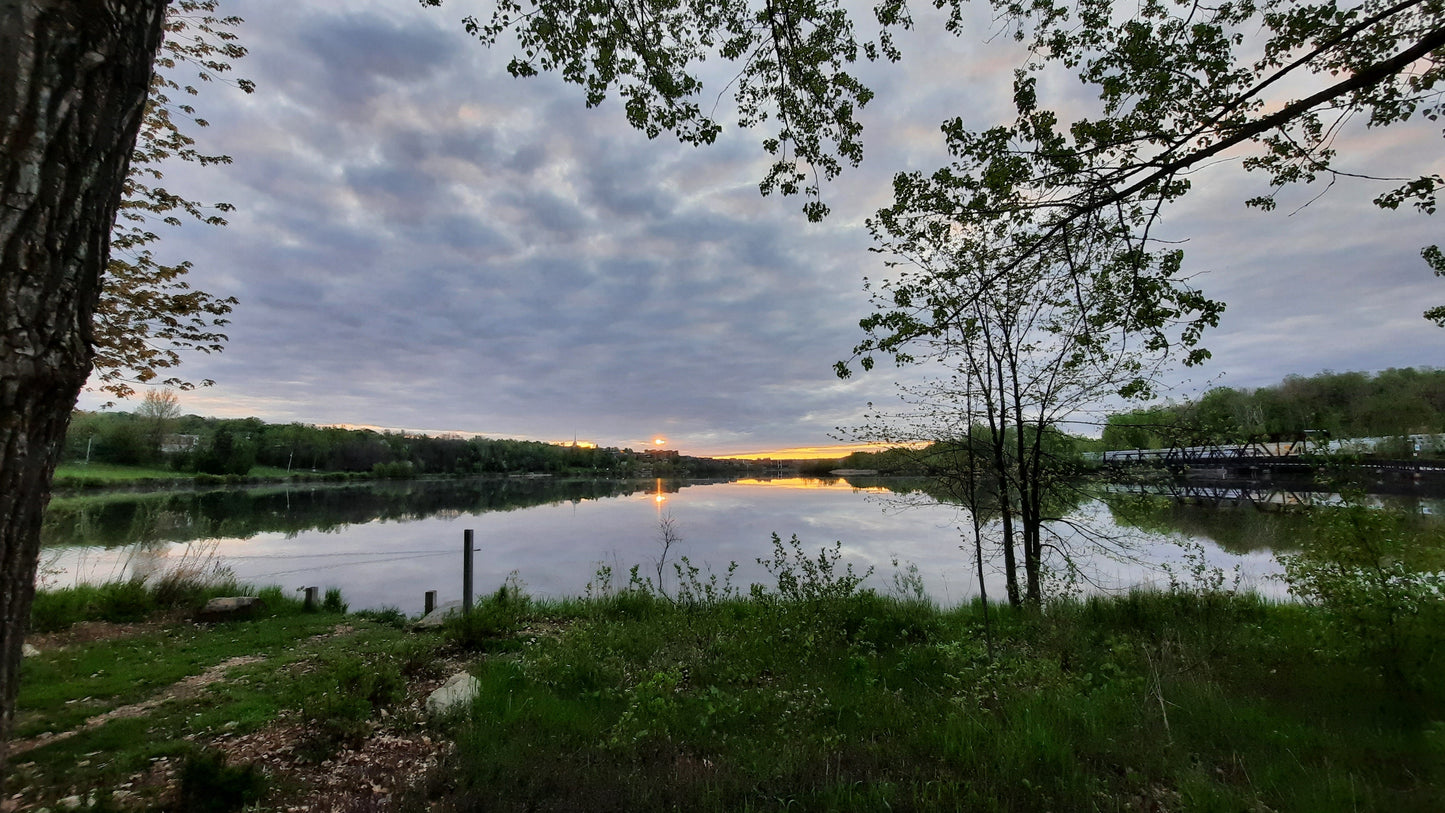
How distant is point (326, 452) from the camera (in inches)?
3447

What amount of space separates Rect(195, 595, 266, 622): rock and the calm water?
2265 mm

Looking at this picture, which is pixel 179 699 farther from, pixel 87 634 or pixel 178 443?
pixel 178 443

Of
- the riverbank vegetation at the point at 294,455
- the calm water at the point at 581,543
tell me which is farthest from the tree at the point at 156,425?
the calm water at the point at 581,543

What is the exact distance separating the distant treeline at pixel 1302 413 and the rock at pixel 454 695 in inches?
310

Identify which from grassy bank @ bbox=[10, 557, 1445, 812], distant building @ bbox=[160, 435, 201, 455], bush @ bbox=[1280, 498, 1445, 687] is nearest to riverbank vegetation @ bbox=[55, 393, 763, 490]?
distant building @ bbox=[160, 435, 201, 455]

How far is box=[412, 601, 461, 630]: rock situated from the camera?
26.7 ft

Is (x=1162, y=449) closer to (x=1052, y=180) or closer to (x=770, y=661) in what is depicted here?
(x=1052, y=180)

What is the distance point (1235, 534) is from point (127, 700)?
24488 mm

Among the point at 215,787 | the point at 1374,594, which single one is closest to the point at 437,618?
the point at 215,787

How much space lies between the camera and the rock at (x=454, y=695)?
14.1ft

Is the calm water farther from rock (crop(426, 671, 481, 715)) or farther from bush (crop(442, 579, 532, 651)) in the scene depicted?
rock (crop(426, 671, 481, 715))

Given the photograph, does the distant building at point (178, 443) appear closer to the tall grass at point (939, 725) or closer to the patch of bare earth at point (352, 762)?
the patch of bare earth at point (352, 762)

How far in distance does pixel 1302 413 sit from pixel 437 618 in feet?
167

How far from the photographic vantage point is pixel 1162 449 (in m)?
8.73
